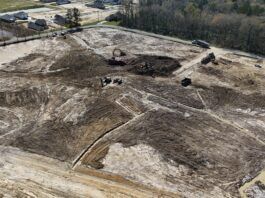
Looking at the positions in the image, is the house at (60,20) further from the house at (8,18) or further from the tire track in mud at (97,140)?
the tire track in mud at (97,140)

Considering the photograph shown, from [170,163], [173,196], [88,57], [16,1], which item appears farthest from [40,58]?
[16,1]

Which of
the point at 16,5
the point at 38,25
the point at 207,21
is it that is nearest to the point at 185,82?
the point at 207,21

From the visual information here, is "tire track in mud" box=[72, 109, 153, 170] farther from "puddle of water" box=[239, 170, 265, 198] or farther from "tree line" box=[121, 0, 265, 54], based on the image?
"tree line" box=[121, 0, 265, 54]

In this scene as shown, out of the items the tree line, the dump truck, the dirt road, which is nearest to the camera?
the dirt road

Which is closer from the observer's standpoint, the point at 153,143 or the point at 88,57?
the point at 153,143

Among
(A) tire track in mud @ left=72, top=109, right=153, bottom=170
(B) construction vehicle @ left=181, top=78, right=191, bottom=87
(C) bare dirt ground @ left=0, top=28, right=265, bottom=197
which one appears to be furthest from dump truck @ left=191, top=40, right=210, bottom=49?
(A) tire track in mud @ left=72, top=109, right=153, bottom=170

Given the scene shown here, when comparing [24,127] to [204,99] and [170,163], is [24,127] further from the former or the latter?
[204,99]
